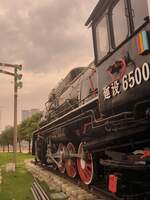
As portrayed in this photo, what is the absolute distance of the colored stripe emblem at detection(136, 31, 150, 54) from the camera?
14.6 feet

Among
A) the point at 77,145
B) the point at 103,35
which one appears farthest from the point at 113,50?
the point at 77,145

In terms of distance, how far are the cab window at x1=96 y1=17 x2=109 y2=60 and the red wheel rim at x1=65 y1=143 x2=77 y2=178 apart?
480 centimetres

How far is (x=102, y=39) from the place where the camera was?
6.16 meters

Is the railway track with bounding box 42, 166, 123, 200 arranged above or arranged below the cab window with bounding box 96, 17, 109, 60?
below

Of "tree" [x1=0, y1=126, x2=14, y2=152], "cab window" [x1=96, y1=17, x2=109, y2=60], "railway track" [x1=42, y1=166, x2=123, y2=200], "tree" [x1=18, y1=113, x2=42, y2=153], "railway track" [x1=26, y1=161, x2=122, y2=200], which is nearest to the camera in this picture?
"cab window" [x1=96, y1=17, x2=109, y2=60]

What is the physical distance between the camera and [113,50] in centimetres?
560

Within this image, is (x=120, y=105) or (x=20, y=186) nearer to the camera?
(x=120, y=105)

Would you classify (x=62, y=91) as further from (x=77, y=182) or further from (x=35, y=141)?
(x=35, y=141)

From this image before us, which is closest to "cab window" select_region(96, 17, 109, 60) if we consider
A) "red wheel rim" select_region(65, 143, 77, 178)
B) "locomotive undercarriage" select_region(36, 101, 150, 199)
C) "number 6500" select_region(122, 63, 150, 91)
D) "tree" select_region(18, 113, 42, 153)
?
"number 6500" select_region(122, 63, 150, 91)

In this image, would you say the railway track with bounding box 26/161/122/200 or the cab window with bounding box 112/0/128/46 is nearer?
the cab window with bounding box 112/0/128/46

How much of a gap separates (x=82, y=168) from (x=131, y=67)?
16.0 ft

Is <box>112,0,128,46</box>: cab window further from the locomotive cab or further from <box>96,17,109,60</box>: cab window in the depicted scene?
<box>96,17,109,60</box>: cab window

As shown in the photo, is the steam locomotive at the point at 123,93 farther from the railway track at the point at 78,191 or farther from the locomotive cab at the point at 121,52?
the railway track at the point at 78,191

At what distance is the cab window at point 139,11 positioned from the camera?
15.3 feet
